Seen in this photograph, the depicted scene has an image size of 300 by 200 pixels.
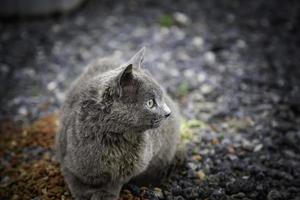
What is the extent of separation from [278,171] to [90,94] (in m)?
2.44

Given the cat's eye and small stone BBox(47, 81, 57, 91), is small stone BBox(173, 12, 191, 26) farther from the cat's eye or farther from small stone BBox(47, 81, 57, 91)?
the cat's eye

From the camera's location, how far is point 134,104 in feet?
10.9

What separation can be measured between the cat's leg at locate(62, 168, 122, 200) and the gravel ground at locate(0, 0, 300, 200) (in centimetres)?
40

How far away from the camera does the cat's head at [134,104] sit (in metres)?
3.29

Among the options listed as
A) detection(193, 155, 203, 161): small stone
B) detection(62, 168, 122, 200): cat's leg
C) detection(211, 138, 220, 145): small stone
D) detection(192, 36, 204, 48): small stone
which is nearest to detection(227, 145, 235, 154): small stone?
detection(211, 138, 220, 145): small stone

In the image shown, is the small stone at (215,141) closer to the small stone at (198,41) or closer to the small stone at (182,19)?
the small stone at (198,41)

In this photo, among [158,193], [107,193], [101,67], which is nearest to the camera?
[107,193]

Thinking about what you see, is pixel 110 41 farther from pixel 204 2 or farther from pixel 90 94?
pixel 90 94

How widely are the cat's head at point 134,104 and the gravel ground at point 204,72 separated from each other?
1.03 m

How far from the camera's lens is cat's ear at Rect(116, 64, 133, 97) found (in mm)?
3184

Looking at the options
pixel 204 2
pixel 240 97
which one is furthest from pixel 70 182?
pixel 204 2

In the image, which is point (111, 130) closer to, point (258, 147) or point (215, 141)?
point (215, 141)

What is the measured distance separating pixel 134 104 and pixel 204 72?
3.20 metres

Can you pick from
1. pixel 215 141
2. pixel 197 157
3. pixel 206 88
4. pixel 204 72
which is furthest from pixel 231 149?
pixel 204 72
